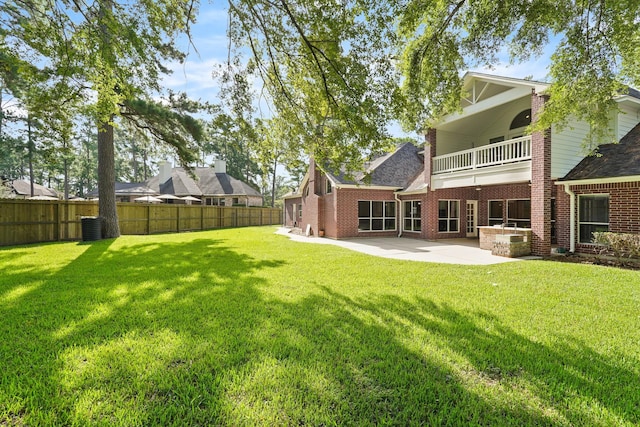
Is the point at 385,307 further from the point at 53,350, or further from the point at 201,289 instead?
the point at 53,350

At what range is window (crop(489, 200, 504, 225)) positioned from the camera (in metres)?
14.6

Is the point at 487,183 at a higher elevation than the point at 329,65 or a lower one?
lower

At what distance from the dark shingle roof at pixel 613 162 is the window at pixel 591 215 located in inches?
35.1

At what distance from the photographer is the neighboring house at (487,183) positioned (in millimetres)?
9734

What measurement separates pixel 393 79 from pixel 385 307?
17.6 ft

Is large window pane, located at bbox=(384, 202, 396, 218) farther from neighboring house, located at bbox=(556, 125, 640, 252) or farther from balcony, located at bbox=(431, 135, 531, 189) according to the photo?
neighboring house, located at bbox=(556, 125, 640, 252)

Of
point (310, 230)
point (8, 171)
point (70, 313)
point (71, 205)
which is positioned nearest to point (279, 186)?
point (310, 230)

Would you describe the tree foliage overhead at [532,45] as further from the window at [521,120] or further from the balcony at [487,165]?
the window at [521,120]

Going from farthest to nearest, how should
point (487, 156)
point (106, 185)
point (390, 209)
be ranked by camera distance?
point (390, 209) → point (106, 185) → point (487, 156)

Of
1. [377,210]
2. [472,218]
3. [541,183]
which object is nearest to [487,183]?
[541,183]

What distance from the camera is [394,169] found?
56.3 feet

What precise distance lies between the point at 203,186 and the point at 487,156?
29.5 meters

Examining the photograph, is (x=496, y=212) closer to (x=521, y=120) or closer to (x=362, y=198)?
(x=521, y=120)

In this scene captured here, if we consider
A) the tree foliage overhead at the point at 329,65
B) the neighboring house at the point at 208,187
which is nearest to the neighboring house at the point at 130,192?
the neighboring house at the point at 208,187
